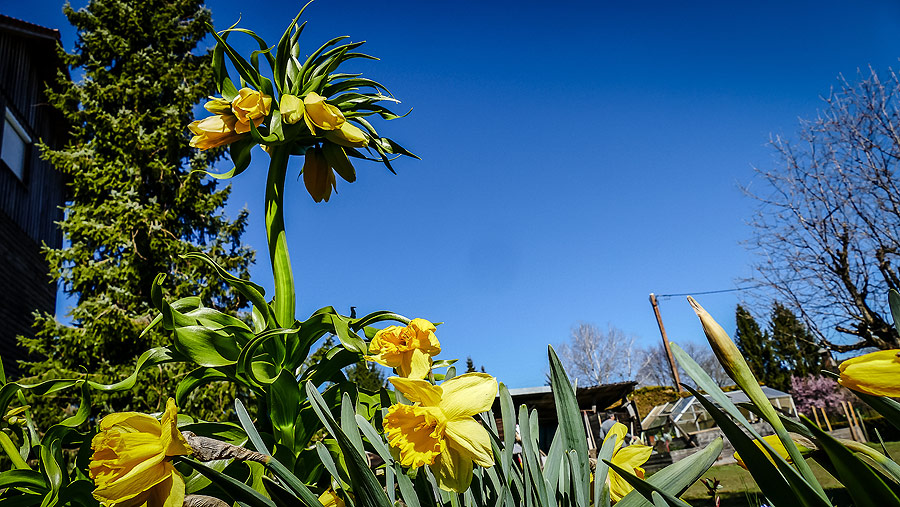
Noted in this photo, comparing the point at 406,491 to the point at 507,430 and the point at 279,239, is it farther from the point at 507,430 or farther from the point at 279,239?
the point at 279,239

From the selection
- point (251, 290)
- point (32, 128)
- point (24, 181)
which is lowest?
point (251, 290)

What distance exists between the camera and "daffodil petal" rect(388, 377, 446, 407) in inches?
22.4

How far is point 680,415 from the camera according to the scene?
17.4 meters

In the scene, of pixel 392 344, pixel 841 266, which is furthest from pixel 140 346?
pixel 841 266

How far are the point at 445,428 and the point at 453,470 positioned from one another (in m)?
0.04

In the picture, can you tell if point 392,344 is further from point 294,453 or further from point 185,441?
point 294,453

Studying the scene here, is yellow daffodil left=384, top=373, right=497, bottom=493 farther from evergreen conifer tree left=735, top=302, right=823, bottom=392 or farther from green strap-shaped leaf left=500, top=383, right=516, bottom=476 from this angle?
evergreen conifer tree left=735, top=302, right=823, bottom=392

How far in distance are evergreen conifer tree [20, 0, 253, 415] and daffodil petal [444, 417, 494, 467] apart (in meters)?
8.02

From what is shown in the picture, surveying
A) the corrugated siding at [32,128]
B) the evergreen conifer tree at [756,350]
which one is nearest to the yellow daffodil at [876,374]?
the corrugated siding at [32,128]

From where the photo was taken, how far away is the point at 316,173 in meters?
1.35

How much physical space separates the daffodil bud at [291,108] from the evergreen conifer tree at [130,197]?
724cm

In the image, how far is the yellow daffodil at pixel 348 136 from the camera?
1.22 metres

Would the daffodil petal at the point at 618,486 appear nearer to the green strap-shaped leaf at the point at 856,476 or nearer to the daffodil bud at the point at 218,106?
the green strap-shaped leaf at the point at 856,476

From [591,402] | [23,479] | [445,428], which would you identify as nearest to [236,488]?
[445,428]
